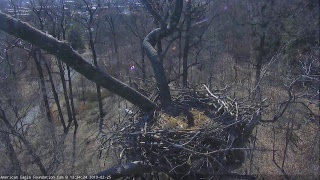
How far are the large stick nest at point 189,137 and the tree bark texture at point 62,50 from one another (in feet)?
2.40

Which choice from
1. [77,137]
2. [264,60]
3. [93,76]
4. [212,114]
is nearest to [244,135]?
[212,114]

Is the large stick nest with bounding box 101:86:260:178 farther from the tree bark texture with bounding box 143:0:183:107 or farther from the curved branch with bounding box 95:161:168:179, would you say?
the tree bark texture with bounding box 143:0:183:107

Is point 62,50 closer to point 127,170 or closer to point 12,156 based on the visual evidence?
point 127,170

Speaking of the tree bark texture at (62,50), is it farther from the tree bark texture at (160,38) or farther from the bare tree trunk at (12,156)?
the bare tree trunk at (12,156)

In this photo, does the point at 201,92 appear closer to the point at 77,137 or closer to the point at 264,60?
the point at 77,137

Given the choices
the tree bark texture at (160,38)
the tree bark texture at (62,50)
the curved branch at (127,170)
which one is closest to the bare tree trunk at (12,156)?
the tree bark texture at (160,38)

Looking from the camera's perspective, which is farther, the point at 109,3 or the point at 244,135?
the point at 109,3

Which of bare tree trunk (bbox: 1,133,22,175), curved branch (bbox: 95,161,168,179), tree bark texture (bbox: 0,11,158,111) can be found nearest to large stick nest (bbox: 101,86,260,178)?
curved branch (bbox: 95,161,168,179)

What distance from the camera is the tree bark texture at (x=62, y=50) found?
14.7ft

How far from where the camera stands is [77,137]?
2177 centimetres

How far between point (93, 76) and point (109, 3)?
18506 mm

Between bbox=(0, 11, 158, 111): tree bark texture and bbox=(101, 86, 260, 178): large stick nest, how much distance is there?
732mm

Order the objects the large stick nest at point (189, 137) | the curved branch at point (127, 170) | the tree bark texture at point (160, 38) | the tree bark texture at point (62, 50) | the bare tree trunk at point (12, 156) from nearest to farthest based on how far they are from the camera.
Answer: the tree bark texture at point (62, 50)
the curved branch at point (127, 170)
the large stick nest at point (189, 137)
the tree bark texture at point (160, 38)
the bare tree trunk at point (12, 156)

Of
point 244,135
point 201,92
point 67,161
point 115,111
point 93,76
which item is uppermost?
point 93,76
